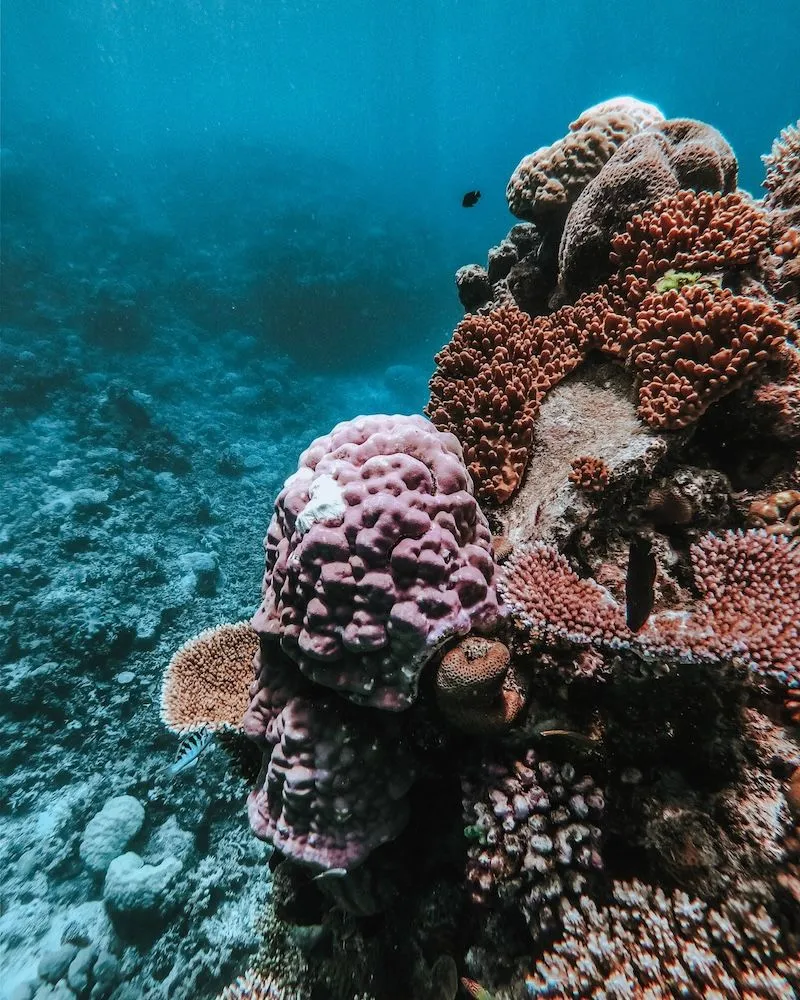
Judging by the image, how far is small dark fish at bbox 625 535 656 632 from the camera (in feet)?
7.63

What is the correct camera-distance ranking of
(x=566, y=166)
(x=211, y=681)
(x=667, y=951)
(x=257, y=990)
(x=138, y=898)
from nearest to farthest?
(x=667, y=951) → (x=257, y=990) → (x=211, y=681) → (x=566, y=166) → (x=138, y=898)

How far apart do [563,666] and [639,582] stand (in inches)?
26.1

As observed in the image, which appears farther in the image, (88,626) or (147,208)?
(147,208)

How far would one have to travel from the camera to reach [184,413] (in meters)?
16.0

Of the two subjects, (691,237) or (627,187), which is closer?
(691,237)

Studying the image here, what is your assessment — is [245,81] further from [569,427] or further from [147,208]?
[569,427]

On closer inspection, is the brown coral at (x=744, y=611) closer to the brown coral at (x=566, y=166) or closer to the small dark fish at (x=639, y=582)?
the small dark fish at (x=639, y=582)

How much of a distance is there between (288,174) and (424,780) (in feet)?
132

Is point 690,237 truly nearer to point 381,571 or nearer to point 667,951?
point 381,571

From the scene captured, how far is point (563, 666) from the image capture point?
265 centimetres

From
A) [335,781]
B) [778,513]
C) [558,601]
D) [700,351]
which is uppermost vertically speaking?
[700,351]

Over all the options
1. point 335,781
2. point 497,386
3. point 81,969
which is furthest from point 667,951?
point 81,969

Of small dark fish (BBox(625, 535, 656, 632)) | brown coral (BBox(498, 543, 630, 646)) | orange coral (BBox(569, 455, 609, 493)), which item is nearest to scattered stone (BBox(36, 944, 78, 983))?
brown coral (BBox(498, 543, 630, 646))

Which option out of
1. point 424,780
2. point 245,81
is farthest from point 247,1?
point 424,780
